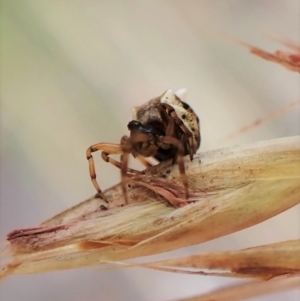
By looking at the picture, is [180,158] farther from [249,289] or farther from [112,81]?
[112,81]

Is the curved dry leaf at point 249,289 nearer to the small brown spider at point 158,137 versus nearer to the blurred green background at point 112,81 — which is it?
the small brown spider at point 158,137

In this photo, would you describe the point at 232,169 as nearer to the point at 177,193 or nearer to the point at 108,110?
the point at 177,193

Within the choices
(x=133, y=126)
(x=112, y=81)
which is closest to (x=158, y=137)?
(x=133, y=126)

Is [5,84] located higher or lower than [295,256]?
higher

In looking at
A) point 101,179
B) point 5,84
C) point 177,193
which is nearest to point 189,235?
point 177,193

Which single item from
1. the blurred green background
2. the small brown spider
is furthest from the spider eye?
the blurred green background

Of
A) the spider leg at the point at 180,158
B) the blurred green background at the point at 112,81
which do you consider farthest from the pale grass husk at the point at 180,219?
the blurred green background at the point at 112,81

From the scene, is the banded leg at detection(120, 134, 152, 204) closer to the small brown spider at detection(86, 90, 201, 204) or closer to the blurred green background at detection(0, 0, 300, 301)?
the small brown spider at detection(86, 90, 201, 204)
